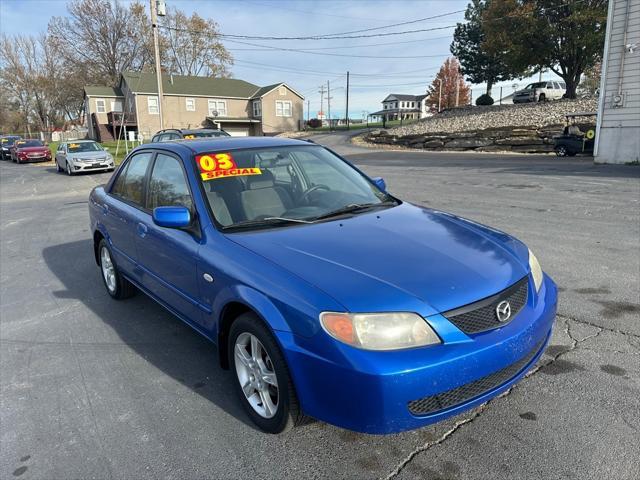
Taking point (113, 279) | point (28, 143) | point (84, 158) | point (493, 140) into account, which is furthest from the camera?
point (28, 143)

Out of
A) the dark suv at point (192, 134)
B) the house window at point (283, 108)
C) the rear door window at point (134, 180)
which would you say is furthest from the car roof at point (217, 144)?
the house window at point (283, 108)

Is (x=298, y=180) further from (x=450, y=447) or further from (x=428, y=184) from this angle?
(x=428, y=184)

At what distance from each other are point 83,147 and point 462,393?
22.1 m

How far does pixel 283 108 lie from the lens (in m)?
50.4

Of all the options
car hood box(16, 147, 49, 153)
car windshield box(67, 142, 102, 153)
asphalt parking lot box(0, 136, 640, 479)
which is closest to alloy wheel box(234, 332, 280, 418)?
asphalt parking lot box(0, 136, 640, 479)

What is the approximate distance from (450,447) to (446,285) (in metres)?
0.88

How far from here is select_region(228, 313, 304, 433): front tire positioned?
2379 millimetres

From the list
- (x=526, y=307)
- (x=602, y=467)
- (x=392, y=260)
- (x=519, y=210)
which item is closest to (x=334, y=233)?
(x=392, y=260)

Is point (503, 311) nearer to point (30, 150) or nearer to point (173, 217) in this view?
point (173, 217)

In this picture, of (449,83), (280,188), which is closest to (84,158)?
(280,188)

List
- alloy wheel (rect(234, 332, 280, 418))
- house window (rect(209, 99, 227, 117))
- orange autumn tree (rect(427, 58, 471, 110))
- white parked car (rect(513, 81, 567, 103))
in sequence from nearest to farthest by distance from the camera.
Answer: alloy wheel (rect(234, 332, 280, 418)) < white parked car (rect(513, 81, 567, 103)) < house window (rect(209, 99, 227, 117)) < orange autumn tree (rect(427, 58, 471, 110))

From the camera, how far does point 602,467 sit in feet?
7.38

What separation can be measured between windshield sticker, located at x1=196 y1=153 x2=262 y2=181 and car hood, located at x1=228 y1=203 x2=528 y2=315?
2.16ft

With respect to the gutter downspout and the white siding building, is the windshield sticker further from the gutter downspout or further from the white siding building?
the gutter downspout
